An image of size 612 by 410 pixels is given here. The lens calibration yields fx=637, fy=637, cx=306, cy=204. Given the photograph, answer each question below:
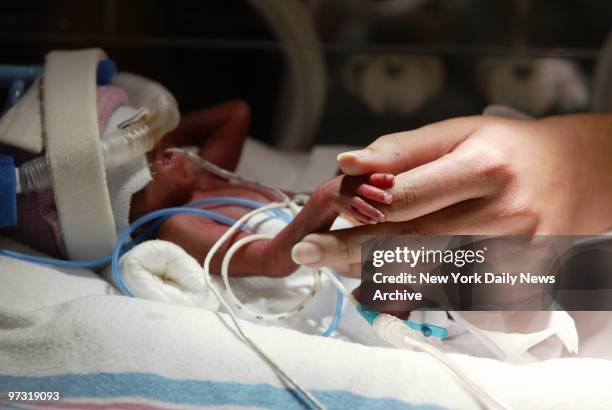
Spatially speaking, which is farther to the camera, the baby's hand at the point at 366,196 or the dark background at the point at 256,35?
the dark background at the point at 256,35

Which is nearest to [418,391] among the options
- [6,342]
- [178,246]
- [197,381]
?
[197,381]

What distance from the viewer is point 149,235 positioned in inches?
30.9

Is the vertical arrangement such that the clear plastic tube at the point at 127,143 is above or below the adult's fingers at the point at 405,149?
below

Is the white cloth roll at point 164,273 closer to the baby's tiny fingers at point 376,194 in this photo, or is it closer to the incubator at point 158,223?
the incubator at point 158,223

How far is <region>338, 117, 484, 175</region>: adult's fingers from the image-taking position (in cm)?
61

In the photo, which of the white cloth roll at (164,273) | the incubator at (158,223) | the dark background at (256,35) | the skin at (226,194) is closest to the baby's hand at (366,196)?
the skin at (226,194)

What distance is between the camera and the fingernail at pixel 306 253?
26.5 inches

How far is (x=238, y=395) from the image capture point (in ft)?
2.09

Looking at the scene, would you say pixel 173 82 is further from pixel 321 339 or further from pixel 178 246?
pixel 321 339

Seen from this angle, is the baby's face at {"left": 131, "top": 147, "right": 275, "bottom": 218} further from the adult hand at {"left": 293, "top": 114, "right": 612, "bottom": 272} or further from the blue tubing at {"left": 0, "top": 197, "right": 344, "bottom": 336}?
the adult hand at {"left": 293, "top": 114, "right": 612, "bottom": 272}

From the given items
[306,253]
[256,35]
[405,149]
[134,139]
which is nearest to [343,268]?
[306,253]

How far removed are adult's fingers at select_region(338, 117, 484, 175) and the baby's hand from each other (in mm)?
11

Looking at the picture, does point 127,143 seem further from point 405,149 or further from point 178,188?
point 405,149

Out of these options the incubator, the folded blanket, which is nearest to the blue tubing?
the incubator
